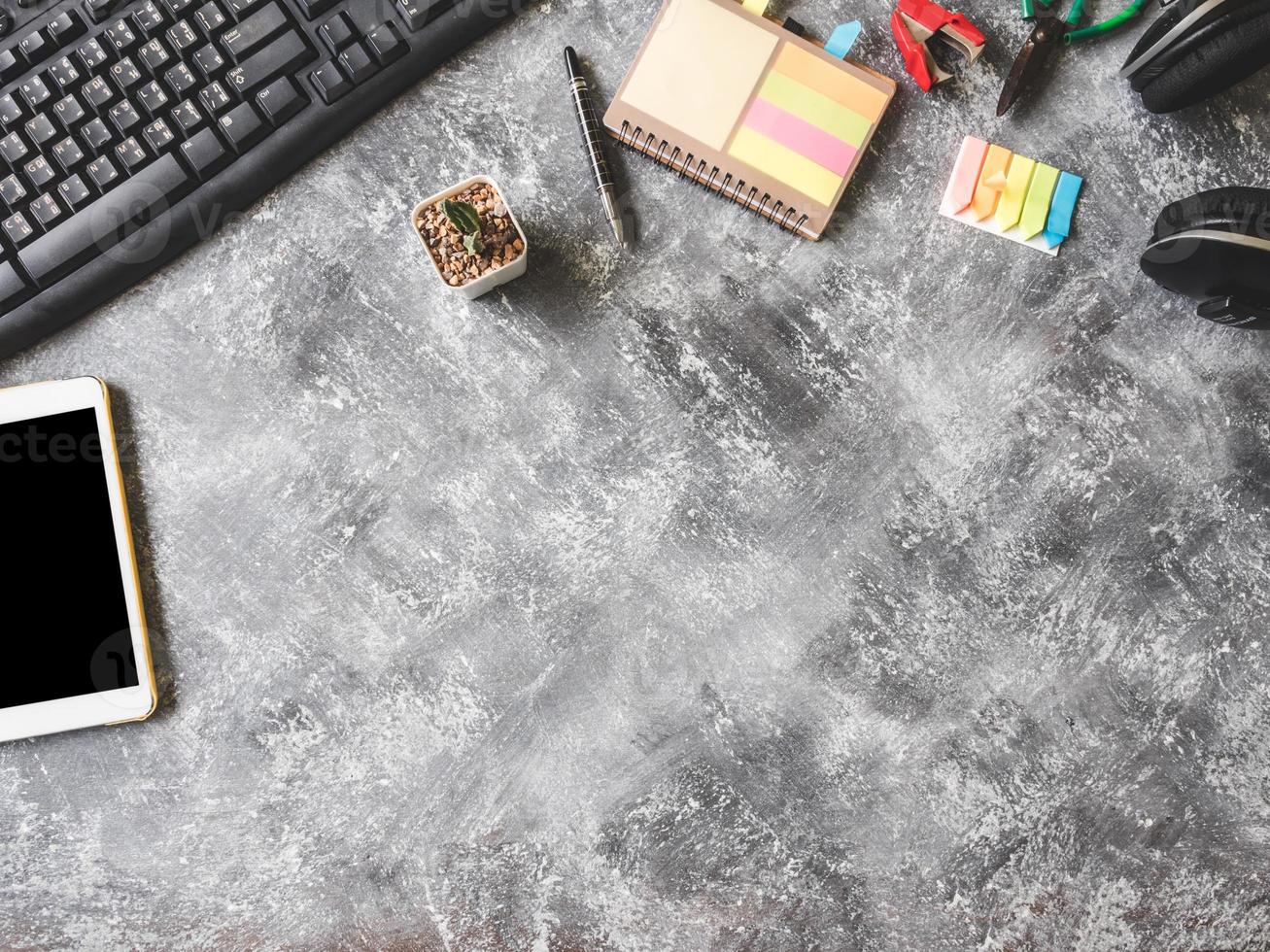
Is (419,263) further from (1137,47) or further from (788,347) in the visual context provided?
(1137,47)

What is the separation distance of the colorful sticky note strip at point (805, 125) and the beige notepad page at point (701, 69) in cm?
2

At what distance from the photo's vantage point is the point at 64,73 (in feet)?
2.41

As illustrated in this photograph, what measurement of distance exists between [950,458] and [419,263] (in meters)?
0.54

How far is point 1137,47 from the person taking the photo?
2.62ft

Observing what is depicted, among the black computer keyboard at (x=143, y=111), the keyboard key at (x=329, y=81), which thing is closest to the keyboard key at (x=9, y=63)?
the black computer keyboard at (x=143, y=111)

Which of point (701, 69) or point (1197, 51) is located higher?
point (1197, 51)

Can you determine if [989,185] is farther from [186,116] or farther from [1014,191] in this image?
[186,116]

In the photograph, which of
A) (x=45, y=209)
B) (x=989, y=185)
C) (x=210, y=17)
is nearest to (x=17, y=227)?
(x=45, y=209)

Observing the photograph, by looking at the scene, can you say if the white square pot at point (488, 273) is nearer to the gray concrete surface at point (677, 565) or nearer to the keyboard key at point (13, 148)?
the gray concrete surface at point (677, 565)

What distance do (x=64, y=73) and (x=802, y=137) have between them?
647 mm

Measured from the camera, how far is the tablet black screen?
0.77 m

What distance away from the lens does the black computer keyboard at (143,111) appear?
736mm

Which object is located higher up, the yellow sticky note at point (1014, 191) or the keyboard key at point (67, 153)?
the yellow sticky note at point (1014, 191)

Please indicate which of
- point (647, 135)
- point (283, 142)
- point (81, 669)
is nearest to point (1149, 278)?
point (647, 135)
